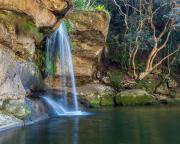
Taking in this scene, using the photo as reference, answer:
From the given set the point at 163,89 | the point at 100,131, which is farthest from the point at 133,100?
the point at 100,131

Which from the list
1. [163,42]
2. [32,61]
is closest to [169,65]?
[163,42]

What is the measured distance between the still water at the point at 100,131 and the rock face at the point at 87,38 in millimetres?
8380

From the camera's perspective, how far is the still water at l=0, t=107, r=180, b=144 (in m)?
12.3

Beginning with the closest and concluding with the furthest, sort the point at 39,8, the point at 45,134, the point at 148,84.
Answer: the point at 45,134 → the point at 39,8 → the point at 148,84

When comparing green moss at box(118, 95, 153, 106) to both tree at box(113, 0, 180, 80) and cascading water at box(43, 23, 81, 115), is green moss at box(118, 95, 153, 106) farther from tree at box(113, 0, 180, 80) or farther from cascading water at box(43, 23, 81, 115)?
tree at box(113, 0, 180, 80)

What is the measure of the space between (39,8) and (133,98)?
413 inches

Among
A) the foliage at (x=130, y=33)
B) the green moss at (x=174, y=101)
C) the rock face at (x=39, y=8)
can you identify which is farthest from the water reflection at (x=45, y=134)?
the foliage at (x=130, y=33)

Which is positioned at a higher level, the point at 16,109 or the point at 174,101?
the point at 16,109

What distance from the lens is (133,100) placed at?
2572 cm

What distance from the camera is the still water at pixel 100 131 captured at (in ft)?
40.5

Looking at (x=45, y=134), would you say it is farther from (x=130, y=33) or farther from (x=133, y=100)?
(x=130, y=33)

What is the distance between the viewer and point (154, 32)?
30.0m

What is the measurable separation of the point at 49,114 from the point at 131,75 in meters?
12.8

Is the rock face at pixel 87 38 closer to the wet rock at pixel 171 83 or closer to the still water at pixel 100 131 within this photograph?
the wet rock at pixel 171 83
